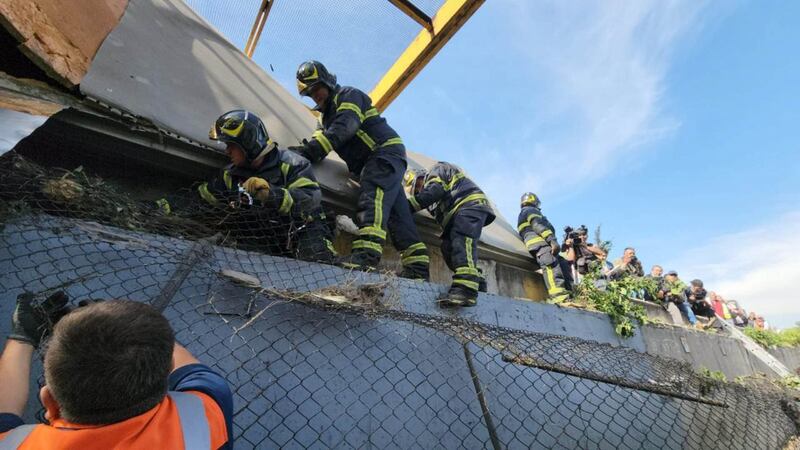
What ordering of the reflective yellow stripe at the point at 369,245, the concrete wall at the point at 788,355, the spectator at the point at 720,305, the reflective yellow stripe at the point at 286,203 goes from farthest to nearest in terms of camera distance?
the spectator at the point at 720,305 < the concrete wall at the point at 788,355 < the reflective yellow stripe at the point at 369,245 < the reflective yellow stripe at the point at 286,203

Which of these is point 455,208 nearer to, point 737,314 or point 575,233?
point 575,233

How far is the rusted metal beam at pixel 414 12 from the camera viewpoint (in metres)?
4.86

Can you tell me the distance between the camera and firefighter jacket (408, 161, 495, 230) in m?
4.69

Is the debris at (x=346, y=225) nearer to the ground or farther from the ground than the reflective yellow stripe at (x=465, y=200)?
nearer to the ground

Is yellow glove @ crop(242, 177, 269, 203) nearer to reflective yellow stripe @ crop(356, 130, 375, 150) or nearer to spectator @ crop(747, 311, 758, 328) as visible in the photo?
reflective yellow stripe @ crop(356, 130, 375, 150)

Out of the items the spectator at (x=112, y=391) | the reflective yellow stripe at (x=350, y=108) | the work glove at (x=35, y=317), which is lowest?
the work glove at (x=35, y=317)

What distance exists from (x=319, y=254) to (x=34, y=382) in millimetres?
1860

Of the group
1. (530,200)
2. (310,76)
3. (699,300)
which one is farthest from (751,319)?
(310,76)

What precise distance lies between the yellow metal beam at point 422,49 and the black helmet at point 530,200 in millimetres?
2970

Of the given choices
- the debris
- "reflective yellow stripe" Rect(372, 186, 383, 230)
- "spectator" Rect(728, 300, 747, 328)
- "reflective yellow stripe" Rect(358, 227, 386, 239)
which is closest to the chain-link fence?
"reflective yellow stripe" Rect(358, 227, 386, 239)

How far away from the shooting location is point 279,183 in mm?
3482

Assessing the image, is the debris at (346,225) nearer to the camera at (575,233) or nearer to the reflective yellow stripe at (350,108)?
the reflective yellow stripe at (350,108)

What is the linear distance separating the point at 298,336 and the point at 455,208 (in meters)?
2.58

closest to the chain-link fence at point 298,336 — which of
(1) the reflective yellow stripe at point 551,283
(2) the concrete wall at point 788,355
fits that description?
(1) the reflective yellow stripe at point 551,283
